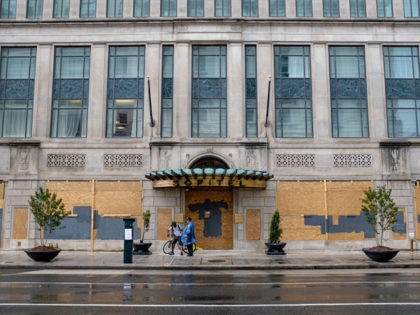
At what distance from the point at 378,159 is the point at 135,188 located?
13.7m

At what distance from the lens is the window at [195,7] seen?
26.5 metres

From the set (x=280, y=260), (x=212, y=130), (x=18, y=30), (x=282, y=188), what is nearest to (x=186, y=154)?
(x=212, y=130)

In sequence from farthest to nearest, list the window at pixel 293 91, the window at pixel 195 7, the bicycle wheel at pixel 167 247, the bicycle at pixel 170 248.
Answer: the window at pixel 195 7 < the window at pixel 293 91 < the bicycle wheel at pixel 167 247 < the bicycle at pixel 170 248

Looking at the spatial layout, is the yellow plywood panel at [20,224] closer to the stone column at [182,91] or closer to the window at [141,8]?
the stone column at [182,91]

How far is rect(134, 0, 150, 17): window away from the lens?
2659cm

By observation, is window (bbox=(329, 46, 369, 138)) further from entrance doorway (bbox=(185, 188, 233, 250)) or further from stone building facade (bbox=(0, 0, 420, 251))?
entrance doorway (bbox=(185, 188, 233, 250))

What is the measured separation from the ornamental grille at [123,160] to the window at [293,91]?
8030 mm

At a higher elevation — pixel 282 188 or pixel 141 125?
pixel 141 125

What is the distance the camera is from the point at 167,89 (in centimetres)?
2591

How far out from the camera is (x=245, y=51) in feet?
85.9

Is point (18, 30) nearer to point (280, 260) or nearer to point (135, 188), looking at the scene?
point (135, 188)

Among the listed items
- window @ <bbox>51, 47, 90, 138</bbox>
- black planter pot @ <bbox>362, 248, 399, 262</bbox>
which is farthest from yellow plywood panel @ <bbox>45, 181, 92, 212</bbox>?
black planter pot @ <bbox>362, 248, 399, 262</bbox>

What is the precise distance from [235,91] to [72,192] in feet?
35.7

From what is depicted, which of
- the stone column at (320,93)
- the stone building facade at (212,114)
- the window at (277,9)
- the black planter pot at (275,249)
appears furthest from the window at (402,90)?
the black planter pot at (275,249)
